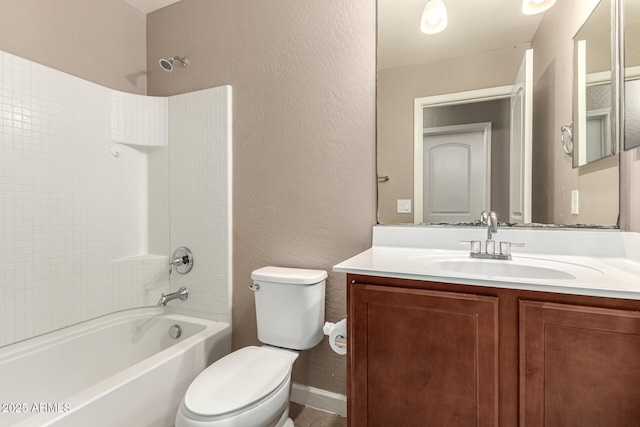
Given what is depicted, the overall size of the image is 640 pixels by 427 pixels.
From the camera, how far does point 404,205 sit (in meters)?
1.54

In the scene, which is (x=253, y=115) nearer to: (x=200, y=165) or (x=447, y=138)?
(x=200, y=165)

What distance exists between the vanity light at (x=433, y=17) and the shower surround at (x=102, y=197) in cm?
116

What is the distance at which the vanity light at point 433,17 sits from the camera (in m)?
1.48

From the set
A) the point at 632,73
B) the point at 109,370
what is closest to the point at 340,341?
the point at 109,370

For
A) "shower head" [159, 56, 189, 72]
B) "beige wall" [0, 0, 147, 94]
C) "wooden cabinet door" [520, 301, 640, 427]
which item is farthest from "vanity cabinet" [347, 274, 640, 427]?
"beige wall" [0, 0, 147, 94]

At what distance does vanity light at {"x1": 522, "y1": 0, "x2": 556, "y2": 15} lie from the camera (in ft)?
4.33

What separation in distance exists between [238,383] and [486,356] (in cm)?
90

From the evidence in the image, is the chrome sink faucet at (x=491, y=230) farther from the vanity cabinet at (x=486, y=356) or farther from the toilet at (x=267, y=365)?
the toilet at (x=267, y=365)

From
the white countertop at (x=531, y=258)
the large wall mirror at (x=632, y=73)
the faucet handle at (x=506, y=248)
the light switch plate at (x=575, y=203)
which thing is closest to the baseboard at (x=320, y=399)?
the white countertop at (x=531, y=258)

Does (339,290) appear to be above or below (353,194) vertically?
below

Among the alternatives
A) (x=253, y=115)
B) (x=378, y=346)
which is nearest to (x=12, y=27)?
(x=253, y=115)

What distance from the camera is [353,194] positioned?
1628 mm

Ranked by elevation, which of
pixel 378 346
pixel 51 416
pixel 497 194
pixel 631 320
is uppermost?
pixel 497 194

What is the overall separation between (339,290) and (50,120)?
69.7 inches
